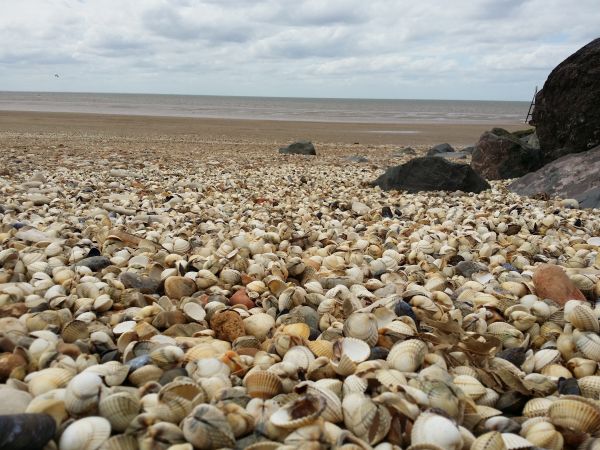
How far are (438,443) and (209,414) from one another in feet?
2.47

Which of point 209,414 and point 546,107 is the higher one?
point 546,107

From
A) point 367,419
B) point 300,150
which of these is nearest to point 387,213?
point 367,419

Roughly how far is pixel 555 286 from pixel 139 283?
2.60 metres

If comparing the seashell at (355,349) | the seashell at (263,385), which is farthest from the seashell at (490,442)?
the seashell at (263,385)

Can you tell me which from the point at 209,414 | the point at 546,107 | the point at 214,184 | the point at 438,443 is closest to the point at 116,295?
the point at 209,414

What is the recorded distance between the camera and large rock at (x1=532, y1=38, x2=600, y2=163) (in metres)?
9.09

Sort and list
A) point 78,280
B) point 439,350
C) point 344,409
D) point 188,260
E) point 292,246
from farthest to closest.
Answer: point 292,246 < point 188,260 < point 78,280 < point 439,350 < point 344,409

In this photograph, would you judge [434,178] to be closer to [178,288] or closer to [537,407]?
[178,288]

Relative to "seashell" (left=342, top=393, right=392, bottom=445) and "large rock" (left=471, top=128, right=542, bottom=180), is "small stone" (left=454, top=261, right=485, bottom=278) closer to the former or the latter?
"seashell" (left=342, top=393, right=392, bottom=445)

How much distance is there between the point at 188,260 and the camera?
3.81m

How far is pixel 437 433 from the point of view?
1.70m

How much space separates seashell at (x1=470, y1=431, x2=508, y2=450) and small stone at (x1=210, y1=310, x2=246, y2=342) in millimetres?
1298

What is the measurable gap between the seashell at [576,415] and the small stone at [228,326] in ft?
4.75

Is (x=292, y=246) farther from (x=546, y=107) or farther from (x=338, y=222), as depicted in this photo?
(x=546, y=107)
